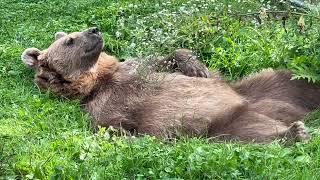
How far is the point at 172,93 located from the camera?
7891 mm

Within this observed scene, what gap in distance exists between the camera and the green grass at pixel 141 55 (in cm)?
594

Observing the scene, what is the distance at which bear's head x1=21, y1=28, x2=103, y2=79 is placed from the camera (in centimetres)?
847

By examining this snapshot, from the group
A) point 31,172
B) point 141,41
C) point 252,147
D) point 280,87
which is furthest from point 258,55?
point 31,172

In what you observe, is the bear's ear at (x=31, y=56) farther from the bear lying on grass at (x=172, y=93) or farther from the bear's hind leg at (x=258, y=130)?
the bear's hind leg at (x=258, y=130)

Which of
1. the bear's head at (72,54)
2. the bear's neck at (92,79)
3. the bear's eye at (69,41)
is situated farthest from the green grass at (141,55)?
the bear's eye at (69,41)

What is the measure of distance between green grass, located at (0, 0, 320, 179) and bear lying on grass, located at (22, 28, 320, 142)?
22cm

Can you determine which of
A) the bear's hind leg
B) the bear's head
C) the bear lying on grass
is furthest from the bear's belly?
the bear's head

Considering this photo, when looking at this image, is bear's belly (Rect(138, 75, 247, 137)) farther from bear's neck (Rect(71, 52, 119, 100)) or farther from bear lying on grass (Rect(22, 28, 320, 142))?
bear's neck (Rect(71, 52, 119, 100))

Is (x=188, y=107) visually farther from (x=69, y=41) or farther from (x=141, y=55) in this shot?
(x=69, y=41)

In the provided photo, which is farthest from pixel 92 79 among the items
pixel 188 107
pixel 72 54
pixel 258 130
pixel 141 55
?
pixel 258 130

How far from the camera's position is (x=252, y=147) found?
6.46 meters

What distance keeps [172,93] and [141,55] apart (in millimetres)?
635

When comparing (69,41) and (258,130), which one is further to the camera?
(69,41)

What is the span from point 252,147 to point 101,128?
62.3 inches
